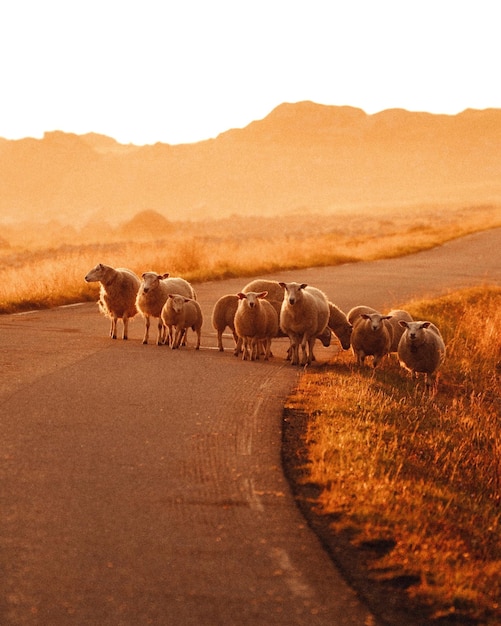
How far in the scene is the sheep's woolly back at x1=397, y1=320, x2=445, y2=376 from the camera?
1318 centimetres

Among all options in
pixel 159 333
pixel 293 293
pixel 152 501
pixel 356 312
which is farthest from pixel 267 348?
pixel 152 501

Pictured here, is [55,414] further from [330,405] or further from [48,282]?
[48,282]

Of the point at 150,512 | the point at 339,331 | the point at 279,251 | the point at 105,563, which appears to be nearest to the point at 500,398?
the point at 339,331

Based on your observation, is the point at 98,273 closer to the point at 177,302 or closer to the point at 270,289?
the point at 177,302

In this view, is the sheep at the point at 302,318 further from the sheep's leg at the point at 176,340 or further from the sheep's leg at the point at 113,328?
the sheep's leg at the point at 113,328

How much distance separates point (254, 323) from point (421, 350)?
2572 mm

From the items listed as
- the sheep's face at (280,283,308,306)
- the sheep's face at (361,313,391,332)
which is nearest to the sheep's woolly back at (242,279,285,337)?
the sheep's face at (280,283,308,306)

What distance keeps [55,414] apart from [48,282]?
518 inches

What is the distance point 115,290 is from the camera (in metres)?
15.7

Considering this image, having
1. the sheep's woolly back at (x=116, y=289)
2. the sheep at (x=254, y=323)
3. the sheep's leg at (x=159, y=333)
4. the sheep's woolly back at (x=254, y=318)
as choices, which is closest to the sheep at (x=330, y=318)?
the sheep at (x=254, y=323)

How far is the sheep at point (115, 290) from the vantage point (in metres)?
15.7

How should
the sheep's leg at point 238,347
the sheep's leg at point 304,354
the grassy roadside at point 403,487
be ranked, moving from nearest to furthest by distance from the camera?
the grassy roadside at point 403,487 → the sheep's leg at point 304,354 → the sheep's leg at point 238,347

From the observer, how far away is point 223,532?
6.23 m

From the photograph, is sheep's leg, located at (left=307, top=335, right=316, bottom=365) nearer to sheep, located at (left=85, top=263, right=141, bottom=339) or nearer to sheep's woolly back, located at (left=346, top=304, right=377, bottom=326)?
sheep's woolly back, located at (left=346, top=304, right=377, bottom=326)
